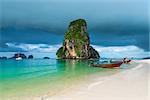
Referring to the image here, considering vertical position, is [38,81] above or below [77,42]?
below

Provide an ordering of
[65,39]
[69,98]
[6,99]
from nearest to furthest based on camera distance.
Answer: [69,98] → [6,99] → [65,39]

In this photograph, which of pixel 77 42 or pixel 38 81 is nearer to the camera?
pixel 38 81

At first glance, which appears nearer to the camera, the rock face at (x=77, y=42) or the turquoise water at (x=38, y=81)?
the turquoise water at (x=38, y=81)

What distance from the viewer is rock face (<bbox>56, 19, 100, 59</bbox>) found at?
91.2 feet

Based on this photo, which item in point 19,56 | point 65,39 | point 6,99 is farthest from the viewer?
point 65,39

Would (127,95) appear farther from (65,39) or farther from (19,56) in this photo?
(65,39)

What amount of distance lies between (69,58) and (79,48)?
47.9 inches

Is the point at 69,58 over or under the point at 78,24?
under

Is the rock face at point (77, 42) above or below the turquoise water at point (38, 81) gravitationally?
above

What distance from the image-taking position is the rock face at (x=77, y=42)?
2780cm

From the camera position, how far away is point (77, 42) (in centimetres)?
2884

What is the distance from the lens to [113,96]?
4.26m

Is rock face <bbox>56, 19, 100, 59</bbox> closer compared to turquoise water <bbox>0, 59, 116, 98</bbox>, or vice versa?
turquoise water <bbox>0, 59, 116, 98</bbox>

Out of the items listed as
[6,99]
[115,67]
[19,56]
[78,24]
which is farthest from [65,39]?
Result: [6,99]
